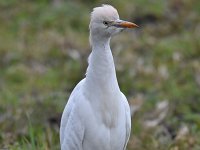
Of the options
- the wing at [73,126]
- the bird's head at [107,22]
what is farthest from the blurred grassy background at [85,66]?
the bird's head at [107,22]

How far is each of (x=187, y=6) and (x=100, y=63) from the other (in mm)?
6414

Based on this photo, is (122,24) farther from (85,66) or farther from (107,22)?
(85,66)

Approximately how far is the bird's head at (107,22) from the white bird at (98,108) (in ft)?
0.24

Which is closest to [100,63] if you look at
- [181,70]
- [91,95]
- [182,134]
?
[91,95]

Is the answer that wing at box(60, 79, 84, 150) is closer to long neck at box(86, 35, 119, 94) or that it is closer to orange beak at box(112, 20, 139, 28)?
long neck at box(86, 35, 119, 94)

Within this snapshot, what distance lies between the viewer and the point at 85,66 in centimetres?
955

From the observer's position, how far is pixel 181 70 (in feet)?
31.0

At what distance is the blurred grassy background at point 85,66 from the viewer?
25.0 feet

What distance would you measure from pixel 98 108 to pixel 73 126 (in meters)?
0.22

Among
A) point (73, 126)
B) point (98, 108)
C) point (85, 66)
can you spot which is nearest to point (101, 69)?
point (98, 108)

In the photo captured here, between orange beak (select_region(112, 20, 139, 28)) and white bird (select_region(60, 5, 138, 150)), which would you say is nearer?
orange beak (select_region(112, 20, 139, 28))

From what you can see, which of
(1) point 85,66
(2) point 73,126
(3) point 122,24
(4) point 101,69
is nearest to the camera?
(3) point 122,24

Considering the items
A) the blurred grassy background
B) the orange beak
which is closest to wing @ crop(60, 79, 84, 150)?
the blurred grassy background

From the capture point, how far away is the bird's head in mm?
5129
